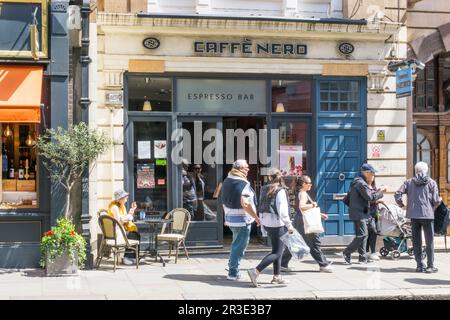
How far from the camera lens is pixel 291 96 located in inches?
560

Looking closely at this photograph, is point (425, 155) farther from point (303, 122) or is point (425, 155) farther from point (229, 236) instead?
point (229, 236)

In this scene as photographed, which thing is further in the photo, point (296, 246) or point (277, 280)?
point (296, 246)

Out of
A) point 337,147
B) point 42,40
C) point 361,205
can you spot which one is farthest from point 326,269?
point 42,40

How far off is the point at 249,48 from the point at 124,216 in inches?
166

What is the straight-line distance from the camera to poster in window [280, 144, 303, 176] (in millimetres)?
14281

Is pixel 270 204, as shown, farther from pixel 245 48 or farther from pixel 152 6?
pixel 152 6

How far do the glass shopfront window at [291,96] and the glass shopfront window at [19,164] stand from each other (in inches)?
192

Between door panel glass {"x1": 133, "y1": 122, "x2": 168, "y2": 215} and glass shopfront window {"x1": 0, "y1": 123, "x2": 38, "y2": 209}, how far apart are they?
2.07m

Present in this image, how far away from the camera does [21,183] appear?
1223 cm

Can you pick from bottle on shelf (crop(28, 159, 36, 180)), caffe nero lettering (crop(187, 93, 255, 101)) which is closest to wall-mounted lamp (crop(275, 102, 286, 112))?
caffe nero lettering (crop(187, 93, 255, 101))

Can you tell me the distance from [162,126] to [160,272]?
10.6ft

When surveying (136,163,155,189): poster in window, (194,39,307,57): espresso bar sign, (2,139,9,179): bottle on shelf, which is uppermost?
(194,39,307,57): espresso bar sign

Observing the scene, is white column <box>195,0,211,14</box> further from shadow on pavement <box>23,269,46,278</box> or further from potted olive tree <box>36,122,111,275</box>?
shadow on pavement <box>23,269,46,278</box>

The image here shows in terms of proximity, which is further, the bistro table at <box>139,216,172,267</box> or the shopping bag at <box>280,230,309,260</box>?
the bistro table at <box>139,216,172,267</box>
